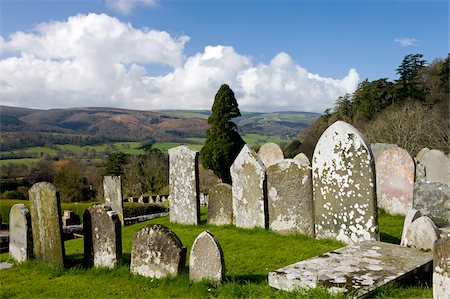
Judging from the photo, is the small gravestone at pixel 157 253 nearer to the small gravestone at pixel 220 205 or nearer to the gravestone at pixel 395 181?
the small gravestone at pixel 220 205

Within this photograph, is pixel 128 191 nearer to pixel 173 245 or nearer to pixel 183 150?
pixel 183 150

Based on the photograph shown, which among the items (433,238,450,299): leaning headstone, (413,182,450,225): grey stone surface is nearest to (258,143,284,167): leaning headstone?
(413,182,450,225): grey stone surface

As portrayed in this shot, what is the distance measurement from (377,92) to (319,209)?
42092 mm

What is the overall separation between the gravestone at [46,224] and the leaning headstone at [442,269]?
742 cm

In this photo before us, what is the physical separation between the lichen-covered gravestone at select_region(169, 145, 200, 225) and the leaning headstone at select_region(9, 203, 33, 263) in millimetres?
5034

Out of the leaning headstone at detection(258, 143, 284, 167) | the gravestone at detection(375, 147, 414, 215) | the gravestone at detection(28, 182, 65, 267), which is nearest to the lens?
the gravestone at detection(28, 182, 65, 267)

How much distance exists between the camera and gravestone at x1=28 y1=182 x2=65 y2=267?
8922mm

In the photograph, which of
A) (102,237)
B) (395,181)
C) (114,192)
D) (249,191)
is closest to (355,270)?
(102,237)

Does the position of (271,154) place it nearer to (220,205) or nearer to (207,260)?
(220,205)

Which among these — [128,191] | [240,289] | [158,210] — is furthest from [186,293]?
[128,191]

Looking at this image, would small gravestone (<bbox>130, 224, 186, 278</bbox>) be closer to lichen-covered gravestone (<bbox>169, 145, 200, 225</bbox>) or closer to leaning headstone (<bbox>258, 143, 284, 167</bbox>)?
lichen-covered gravestone (<bbox>169, 145, 200, 225</bbox>)

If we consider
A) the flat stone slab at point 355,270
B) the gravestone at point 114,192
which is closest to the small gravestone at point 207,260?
the flat stone slab at point 355,270

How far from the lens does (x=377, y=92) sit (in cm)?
4791

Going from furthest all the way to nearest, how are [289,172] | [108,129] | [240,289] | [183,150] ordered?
1. [108,129]
2. [183,150]
3. [289,172]
4. [240,289]
